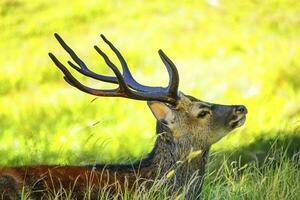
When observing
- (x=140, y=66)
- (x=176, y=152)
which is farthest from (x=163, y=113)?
(x=140, y=66)

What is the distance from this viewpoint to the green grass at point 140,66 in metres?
15.0

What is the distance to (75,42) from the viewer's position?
69.2ft

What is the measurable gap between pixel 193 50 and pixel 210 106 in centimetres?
1085

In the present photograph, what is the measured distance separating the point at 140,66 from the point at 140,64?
0.47ft

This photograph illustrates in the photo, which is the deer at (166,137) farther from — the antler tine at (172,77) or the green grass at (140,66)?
the green grass at (140,66)

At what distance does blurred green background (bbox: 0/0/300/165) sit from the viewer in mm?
15297

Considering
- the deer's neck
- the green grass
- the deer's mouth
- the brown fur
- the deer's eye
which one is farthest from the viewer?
the green grass

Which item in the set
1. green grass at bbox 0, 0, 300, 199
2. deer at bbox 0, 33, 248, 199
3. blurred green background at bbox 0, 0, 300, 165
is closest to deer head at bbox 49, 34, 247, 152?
deer at bbox 0, 33, 248, 199

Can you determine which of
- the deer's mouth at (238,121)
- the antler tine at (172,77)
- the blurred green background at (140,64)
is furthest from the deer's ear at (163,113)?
the blurred green background at (140,64)

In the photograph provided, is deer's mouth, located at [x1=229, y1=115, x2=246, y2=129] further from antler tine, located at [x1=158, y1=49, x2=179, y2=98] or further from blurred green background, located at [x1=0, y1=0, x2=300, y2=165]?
blurred green background, located at [x1=0, y1=0, x2=300, y2=165]

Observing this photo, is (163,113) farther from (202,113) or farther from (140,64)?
(140,64)

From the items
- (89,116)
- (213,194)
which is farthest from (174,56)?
(213,194)

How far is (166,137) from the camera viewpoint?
29.6ft

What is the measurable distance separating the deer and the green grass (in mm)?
2329
